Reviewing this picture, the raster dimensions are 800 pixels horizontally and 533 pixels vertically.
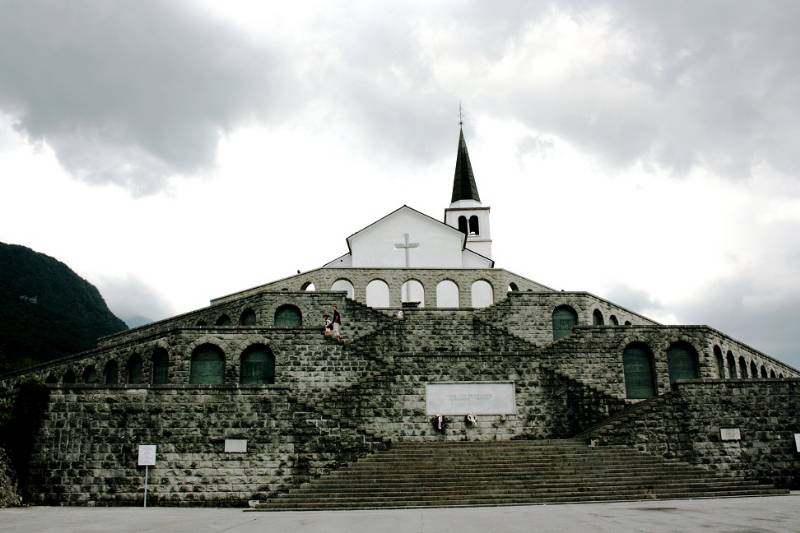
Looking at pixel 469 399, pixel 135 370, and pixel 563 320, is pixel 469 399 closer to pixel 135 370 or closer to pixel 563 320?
pixel 563 320

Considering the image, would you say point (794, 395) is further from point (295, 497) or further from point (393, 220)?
point (393, 220)

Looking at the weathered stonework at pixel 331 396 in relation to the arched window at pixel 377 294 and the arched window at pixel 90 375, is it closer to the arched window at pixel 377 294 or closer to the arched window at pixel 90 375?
the arched window at pixel 90 375

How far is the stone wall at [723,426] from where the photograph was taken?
20547mm

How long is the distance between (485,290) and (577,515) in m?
22.6

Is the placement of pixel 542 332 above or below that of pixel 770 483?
above

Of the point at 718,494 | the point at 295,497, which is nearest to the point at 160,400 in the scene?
the point at 295,497

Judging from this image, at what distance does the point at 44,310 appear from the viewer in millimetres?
65125

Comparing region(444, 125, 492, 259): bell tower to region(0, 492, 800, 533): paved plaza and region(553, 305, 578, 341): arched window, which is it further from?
region(0, 492, 800, 533): paved plaza

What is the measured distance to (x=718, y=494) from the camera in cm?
1781

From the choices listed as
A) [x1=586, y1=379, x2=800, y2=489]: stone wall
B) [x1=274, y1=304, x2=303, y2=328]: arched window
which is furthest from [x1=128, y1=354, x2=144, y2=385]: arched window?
[x1=586, y1=379, x2=800, y2=489]: stone wall

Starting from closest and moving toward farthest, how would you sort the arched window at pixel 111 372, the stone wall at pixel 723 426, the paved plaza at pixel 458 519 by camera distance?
the paved plaza at pixel 458 519 < the stone wall at pixel 723 426 < the arched window at pixel 111 372

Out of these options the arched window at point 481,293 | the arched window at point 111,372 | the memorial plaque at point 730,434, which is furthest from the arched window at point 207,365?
the memorial plaque at point 730,434

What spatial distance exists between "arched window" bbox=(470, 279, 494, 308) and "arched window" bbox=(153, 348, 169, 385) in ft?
53.9

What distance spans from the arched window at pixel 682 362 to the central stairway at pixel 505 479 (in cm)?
773
